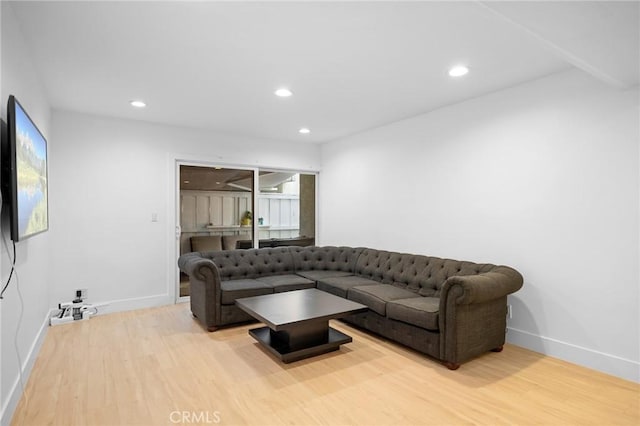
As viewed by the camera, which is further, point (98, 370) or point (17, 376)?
point (98, 370)

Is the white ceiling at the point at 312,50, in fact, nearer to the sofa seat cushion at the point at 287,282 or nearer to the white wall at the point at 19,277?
Answer: the white wall at the point at 19,277

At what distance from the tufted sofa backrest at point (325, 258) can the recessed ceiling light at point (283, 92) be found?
2.32 meters

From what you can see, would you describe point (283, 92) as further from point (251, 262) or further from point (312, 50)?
point (251, 262)

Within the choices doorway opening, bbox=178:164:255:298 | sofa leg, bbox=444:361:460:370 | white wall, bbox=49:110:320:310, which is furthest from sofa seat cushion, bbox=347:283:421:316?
white wall, bbox=49:110:320:310

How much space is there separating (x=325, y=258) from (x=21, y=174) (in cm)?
368

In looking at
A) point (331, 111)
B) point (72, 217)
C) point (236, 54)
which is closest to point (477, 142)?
point (331, 111)

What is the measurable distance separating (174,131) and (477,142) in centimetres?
398

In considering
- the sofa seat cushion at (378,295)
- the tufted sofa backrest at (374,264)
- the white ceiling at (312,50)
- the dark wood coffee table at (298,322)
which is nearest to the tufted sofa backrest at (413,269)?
the tufted sofa backrest at (374,264)

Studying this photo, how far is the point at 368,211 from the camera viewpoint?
506cm

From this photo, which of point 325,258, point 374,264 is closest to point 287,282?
point 325,258

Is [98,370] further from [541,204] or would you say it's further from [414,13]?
[541,204]

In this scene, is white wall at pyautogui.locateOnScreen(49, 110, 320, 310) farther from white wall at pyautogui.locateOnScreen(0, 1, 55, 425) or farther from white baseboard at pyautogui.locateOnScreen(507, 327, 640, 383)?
white baseboard at pyautogui.locateOnScreen(507, 327, 640, 383)

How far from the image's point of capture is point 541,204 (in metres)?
3.07

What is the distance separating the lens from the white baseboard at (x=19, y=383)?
1.94 metres
